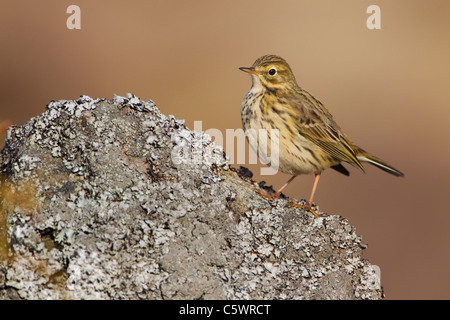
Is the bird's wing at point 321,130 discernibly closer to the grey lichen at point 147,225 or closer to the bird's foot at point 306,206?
the bird's foot at point 306,206

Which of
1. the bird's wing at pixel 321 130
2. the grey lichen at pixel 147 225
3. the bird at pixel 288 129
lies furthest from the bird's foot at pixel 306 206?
the bird's wing at pixel 321 130

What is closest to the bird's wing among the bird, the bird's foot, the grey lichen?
the bird

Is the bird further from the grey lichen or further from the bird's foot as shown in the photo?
the grey lichen

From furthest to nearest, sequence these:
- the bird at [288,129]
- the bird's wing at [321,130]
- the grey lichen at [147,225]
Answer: the bird's wing at [321,130] → the bird at [288,129] → the grey lichen at [147,225]

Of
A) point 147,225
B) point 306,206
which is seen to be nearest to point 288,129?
point 306,206

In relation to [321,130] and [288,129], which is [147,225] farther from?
[321,130]

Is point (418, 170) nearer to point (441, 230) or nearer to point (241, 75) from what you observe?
point (441, 230)
